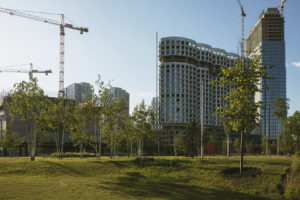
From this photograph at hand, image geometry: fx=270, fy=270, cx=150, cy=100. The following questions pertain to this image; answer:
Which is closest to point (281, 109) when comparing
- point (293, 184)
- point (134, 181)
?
point (293, 184)

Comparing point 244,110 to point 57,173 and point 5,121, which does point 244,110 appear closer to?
point 57,173

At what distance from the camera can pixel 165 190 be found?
72.8ft

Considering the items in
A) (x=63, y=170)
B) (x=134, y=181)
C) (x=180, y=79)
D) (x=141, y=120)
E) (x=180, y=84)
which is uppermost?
(x=180, y=79)

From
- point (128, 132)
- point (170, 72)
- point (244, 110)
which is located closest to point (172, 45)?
point (170, 72)

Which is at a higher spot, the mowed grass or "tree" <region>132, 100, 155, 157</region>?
"tree" <region>132, 100, 155, 157</region>

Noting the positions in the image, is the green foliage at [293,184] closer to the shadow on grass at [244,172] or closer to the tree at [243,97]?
the shadow on grass at [244,172]

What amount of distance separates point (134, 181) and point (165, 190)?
4228 mm

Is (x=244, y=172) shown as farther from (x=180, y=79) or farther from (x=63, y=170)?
(x=180, y=79)

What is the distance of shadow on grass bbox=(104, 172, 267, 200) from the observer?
2047 centimetres

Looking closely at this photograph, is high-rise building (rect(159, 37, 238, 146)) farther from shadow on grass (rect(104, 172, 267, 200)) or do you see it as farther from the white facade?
shadow on grass (rect(104, 172, 267, 200))

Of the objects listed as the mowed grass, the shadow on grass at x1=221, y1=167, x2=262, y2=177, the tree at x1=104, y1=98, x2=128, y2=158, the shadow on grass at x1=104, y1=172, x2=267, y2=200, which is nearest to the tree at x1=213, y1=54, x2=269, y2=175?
the shadow on grass at x1=221, y1=167, x2=262, y2=177

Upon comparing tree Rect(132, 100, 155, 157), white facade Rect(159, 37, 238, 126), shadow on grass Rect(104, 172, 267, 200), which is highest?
white facade Rect(159, 37, 238, 126)

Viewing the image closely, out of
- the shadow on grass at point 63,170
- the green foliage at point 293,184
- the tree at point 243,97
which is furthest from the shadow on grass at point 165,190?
the shadow on grass at point 63,170

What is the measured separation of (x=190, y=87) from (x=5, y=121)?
345 feet
